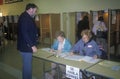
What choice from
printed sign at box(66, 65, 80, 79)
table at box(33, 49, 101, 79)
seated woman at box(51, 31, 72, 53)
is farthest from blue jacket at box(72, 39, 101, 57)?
printed sign at box(66, 65, 80, 79)

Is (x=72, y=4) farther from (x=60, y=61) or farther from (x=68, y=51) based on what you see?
(x=60, y=61)

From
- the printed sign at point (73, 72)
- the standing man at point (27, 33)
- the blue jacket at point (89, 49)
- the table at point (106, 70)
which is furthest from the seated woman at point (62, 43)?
the table at point (106, 70)

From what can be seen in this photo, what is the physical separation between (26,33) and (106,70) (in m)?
1.54

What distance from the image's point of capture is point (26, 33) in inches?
132

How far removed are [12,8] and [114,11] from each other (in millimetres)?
7838

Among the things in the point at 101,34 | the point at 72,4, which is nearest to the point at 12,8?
the point at 72,4

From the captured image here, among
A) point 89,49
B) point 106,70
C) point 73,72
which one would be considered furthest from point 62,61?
point 106,70

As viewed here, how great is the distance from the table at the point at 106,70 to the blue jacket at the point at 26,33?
1.26m

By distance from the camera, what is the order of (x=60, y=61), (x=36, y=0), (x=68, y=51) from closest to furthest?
(x=60, y=61) → (x=68, y=51) → (x=36, y=0)

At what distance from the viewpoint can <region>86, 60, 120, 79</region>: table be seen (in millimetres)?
2388

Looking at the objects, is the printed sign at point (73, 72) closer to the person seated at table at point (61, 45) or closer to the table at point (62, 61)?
the table at point (62, 61)

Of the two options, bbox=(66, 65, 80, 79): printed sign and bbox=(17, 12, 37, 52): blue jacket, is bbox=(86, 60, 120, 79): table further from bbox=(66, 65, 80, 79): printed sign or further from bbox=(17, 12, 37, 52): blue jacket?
bbox=(17, 12, 37, 52): blue jacket

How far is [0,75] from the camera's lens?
4887 millimetres

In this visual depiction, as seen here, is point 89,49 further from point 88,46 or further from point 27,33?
point 27,33
